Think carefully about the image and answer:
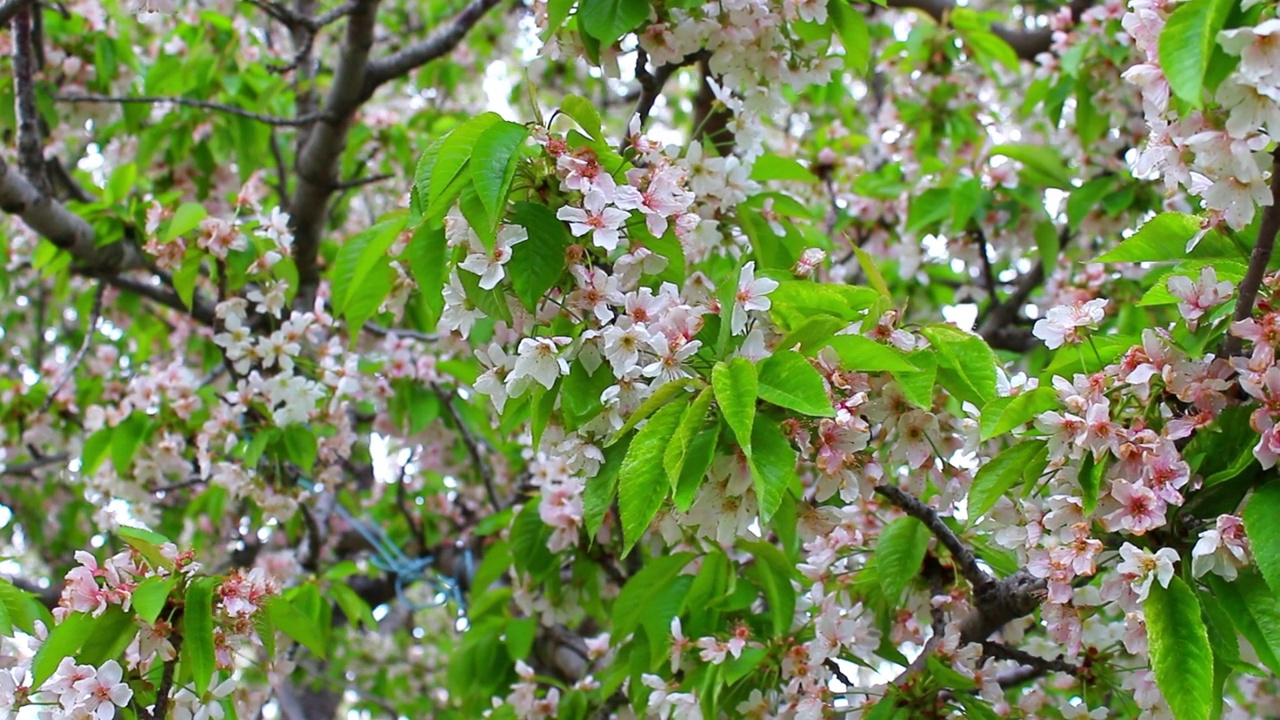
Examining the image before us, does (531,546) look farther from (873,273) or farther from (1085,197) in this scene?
(1085,197)

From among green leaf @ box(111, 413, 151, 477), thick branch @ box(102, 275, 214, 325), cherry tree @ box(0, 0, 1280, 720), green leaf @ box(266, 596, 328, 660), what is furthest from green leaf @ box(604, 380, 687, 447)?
thick branch @ box(102, 275, 214, 325)

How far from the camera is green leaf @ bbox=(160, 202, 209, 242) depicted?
7.68ft

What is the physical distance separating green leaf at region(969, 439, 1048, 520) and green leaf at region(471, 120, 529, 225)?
2.25ft

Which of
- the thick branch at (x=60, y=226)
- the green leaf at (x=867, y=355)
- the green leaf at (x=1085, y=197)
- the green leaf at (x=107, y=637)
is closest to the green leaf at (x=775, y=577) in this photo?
the green leaf at (x=867, y=355)

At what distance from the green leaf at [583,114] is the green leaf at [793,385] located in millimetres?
421

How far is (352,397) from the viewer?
2.64 meters

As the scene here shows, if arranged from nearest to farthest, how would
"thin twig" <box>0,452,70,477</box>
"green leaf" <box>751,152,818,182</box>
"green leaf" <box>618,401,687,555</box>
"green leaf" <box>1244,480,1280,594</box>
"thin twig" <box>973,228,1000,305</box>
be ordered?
1. "green leaf" <box>1244,480,1280,594</box>
2. "green leaf" <box>618,401,687,555</box>
3. "green leaf" <box>751,152,818,182</box>
4. "thin twig" <box>973,228,1000,305</box>
5. "thin twig" <box>0,452,70,477</box>

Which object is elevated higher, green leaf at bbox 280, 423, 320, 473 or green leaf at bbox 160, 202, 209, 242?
green leaf at bbox 160, 202, 209, 242

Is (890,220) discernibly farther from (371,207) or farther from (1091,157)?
(371,207)

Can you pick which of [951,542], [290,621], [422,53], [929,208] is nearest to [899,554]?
[951,542]

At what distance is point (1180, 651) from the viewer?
4.04 feet

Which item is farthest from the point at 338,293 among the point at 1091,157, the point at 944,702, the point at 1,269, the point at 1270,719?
the point at 1270,719

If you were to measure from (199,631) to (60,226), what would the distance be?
5.31 feet

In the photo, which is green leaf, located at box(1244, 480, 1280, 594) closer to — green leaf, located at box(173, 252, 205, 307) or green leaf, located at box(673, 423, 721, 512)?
green leaf, located at box(673, 423, 721, 512)
